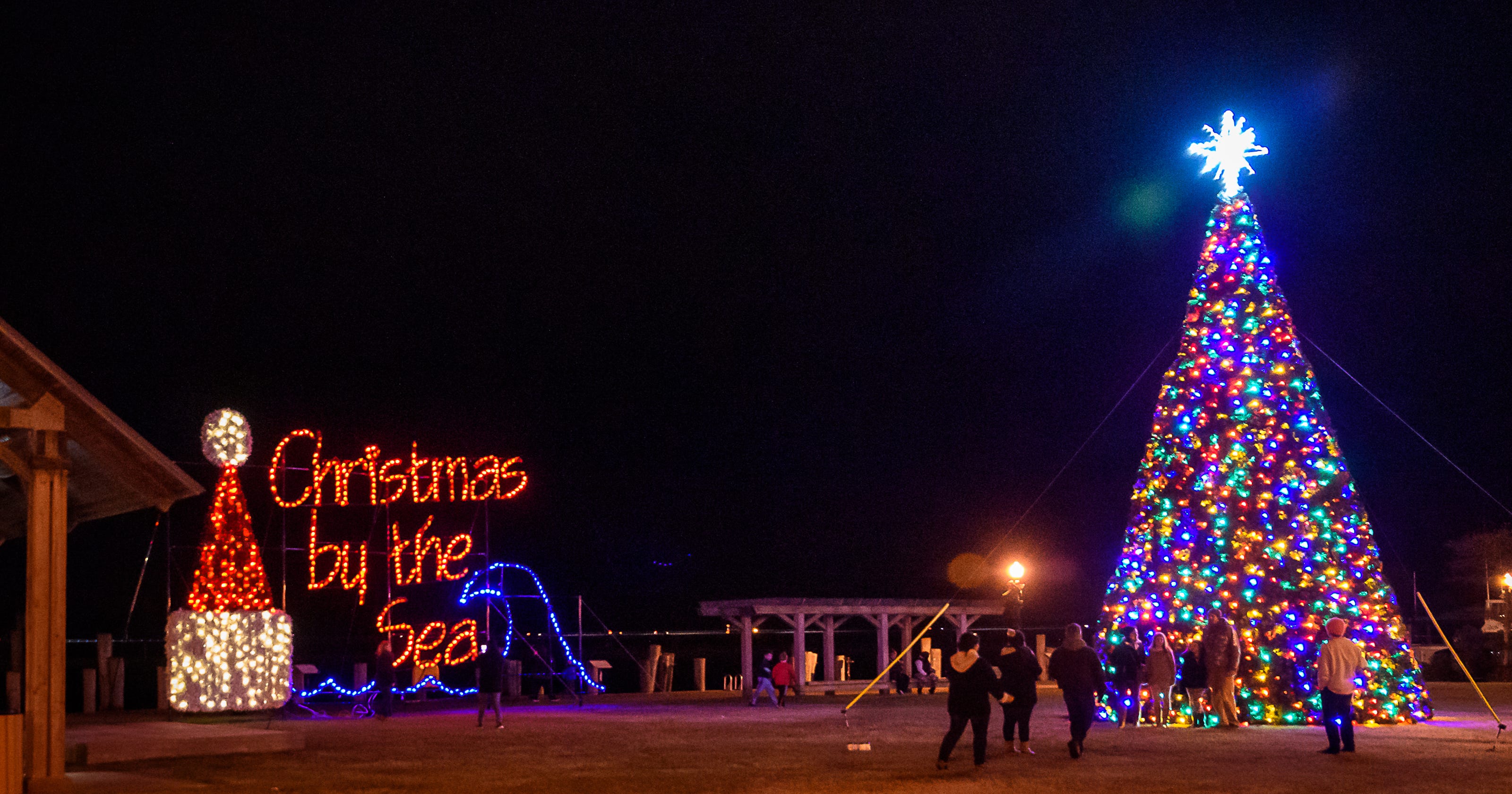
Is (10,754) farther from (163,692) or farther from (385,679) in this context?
(163,692)

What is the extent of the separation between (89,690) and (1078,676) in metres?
21.2

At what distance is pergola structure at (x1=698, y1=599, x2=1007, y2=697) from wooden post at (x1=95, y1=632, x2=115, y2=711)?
500 inches

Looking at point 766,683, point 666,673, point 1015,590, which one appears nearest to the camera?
point 766,683

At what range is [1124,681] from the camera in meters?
19.8

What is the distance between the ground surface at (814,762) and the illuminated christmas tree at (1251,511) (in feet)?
3.03

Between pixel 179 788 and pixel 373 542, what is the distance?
1887cm

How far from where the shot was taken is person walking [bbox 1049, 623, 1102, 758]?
15.3m

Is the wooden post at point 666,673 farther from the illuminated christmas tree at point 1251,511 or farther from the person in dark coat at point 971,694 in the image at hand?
the person in dark coat at point 971,694

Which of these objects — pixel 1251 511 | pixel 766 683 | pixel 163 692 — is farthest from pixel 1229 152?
pixel 163 692

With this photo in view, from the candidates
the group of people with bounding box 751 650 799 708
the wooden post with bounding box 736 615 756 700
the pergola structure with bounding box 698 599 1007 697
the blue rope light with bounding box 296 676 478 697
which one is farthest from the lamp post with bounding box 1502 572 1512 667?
the blue rope light with bounding box 296 676 478 697

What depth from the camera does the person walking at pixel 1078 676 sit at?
602 inches

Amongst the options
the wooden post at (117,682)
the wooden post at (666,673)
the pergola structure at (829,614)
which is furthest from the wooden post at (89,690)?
the wooden post at (666,673)

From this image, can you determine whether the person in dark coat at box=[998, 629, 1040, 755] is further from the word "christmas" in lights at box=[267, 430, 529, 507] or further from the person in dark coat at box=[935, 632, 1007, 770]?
the word "christmas" in lights at box=[267, 430, 529, 507]

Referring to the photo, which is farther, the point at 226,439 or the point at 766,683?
the point at 766,683
